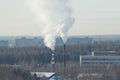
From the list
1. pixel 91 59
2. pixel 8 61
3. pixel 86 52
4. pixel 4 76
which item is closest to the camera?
pixel 4 76

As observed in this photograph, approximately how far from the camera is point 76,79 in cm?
2441

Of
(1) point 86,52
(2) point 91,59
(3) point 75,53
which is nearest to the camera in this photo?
(2) point 91,59

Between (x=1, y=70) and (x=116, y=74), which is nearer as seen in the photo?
(x=1, y=70)

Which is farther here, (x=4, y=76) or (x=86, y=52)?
(x=86, y=52)

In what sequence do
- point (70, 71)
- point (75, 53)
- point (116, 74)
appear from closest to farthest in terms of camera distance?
point (116, 74) → point (70, 71) → point (75, 53)

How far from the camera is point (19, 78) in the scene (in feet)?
A: 67.5

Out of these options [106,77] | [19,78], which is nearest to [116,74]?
[106,77]

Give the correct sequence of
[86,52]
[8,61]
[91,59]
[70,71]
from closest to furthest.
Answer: [70,71] → [8,61] → [91,59] → [86,52]

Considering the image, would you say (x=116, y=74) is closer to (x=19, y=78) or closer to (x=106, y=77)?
(x=106, y=77)

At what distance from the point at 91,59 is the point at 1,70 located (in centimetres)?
1776

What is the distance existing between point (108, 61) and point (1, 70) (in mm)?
Answer: 18441

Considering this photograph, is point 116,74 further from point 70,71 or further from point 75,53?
point 75,53

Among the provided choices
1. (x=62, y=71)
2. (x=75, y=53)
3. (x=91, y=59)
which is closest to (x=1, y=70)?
(x=62, y=71)

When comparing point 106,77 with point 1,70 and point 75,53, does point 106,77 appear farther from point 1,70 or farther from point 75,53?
point 75,53
